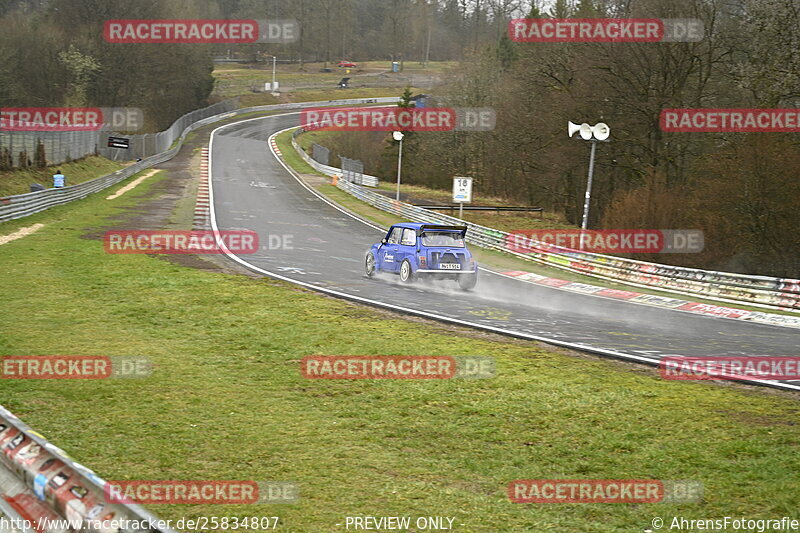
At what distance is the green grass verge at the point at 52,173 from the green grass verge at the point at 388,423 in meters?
25.9

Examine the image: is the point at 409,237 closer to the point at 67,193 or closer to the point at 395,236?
the point at 395,236

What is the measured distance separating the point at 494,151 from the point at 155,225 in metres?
34.2

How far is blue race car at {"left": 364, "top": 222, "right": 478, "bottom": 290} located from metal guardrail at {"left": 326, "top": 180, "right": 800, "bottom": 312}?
→ 7.22 m

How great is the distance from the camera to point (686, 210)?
2805 centimetres

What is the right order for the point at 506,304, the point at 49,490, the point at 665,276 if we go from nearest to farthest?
1. the point at 49,490
2. the point at 506,304
3. the point at 665,276

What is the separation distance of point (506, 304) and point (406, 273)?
10.5 feet

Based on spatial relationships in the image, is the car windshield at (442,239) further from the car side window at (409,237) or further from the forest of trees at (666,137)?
the forest of trees at (666,137)

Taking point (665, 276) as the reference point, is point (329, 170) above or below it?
above

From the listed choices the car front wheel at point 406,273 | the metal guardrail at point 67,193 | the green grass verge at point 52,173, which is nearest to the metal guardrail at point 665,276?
the car front wheel at point 406,273

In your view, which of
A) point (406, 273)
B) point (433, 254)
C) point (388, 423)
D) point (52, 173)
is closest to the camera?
point (388, 423)

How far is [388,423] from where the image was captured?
8.83 m

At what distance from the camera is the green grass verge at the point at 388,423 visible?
6734mm

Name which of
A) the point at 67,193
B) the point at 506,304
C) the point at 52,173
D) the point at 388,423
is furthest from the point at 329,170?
the point at 388,423

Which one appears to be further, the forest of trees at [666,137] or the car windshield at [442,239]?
the forest of trees at [666,137]
